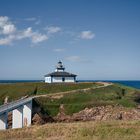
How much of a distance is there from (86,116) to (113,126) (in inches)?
1285

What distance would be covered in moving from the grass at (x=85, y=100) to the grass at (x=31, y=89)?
711 centimetres

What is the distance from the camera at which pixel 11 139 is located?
28.4 metres

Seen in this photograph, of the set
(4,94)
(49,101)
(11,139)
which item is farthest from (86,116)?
(11,139)

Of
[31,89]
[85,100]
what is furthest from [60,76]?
[85,100]

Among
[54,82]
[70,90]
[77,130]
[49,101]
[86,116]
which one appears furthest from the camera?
[54,82]

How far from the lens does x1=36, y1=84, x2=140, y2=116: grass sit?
2600 inches

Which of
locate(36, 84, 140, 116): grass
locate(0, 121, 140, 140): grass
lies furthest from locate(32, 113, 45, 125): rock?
locate(0, 121, 140, 140): grass

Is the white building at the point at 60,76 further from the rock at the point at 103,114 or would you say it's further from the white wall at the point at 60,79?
the rock at the point at 103,114

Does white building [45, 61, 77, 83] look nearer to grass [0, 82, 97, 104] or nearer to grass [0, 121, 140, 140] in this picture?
grass [0, 82, 97, 104]

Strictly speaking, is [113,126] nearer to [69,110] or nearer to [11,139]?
[11,139]

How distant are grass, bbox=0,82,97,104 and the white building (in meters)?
5.50

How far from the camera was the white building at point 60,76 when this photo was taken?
89500mm

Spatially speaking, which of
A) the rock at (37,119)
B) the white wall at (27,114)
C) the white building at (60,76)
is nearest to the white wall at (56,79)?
the white building at (60,76)

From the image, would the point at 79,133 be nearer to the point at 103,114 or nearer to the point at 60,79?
the point at 103,114
